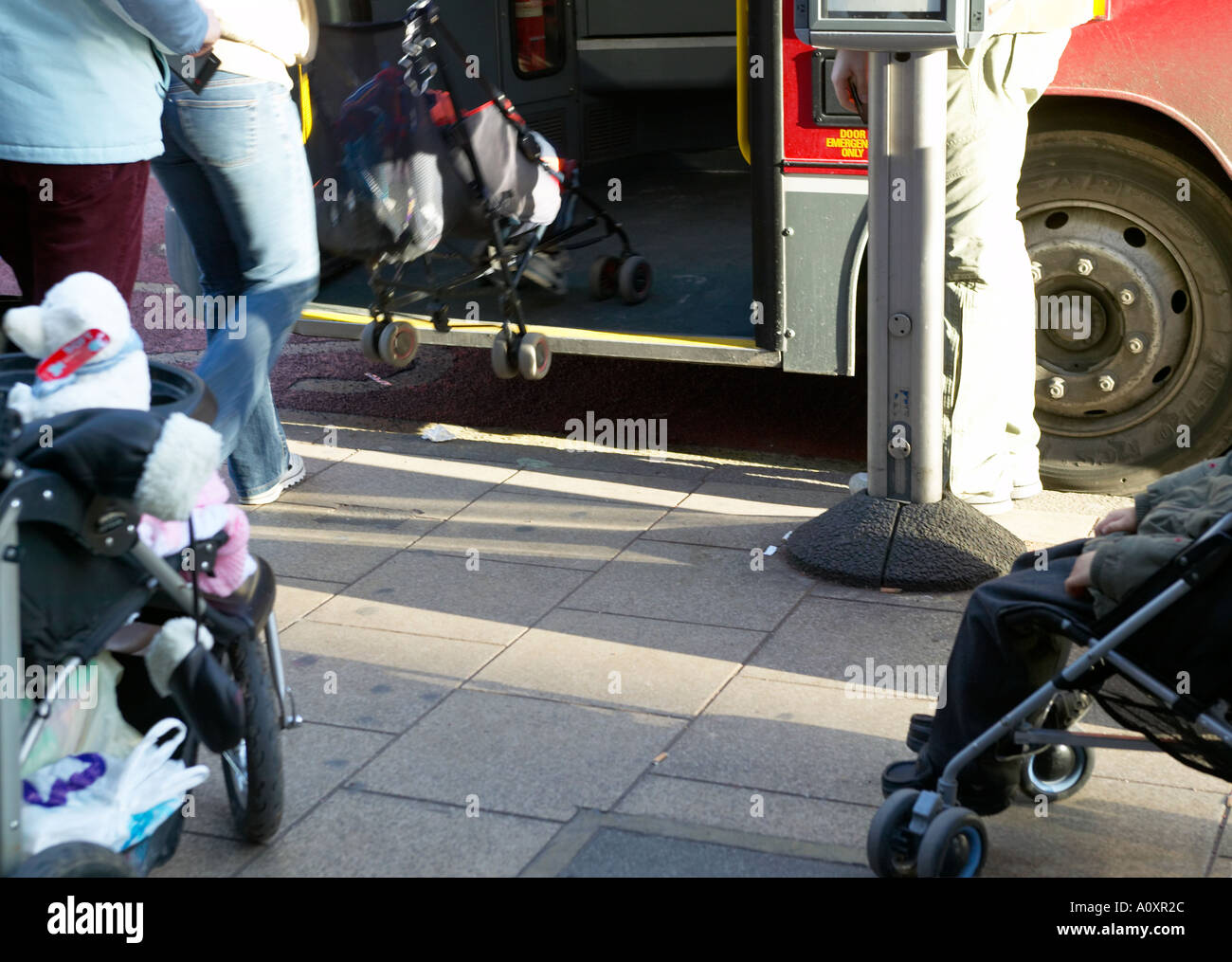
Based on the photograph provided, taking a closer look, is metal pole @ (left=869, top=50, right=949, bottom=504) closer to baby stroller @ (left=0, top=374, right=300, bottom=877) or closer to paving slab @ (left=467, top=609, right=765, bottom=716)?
paving slab @ (left=467, top=609, right=765, bottom=716)

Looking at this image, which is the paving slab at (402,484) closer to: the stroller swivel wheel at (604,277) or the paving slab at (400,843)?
the stroller swivel wheel at (604,277)

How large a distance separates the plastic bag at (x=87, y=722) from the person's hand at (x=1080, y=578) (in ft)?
5.52

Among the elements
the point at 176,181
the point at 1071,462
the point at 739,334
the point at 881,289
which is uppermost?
the point at 176,181

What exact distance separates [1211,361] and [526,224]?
2.56 meters

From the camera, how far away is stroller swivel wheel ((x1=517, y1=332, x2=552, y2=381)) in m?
5.46

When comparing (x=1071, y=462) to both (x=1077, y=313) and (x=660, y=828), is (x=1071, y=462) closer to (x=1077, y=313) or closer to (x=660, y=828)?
(x=1077, y=313)

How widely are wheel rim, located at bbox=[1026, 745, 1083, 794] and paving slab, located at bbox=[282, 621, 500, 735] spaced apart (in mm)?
1410

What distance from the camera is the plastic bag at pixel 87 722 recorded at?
101 inches

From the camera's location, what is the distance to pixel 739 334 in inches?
211

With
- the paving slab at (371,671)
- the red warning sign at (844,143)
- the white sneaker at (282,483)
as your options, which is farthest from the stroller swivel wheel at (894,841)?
the white sneaker at (282,483)

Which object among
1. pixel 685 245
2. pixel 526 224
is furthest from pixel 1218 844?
pixel 685 245

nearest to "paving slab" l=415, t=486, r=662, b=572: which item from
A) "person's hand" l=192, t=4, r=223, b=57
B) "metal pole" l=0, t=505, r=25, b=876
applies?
"person's hand" l=192, t=4, r=223, b=57

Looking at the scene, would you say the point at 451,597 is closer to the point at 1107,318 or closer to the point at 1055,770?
the point at 1055,770
